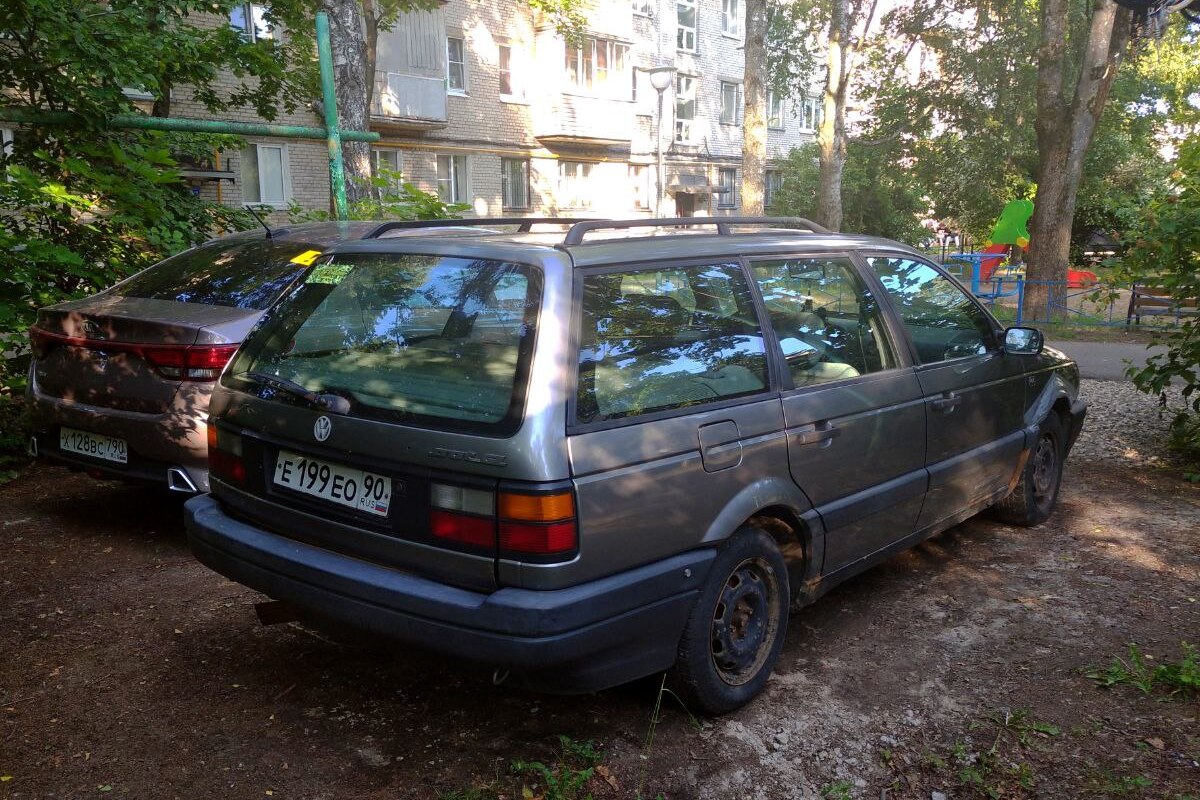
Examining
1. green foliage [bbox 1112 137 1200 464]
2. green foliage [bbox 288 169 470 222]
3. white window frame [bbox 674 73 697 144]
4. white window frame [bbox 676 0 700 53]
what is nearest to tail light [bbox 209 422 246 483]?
green foliage [bbox 288 169 470 222]

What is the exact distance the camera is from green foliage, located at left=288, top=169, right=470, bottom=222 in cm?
876

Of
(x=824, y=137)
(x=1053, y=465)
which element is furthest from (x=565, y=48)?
(x=1053, y=465)

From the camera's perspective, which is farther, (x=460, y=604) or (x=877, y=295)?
(x=877, y=295)

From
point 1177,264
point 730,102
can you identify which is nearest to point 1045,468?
point 1177,264

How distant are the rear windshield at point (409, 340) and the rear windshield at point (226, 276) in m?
1.61

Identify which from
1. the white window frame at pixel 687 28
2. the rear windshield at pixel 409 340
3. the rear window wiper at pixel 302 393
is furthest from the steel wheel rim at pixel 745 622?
the white window frame at pixel 687 28

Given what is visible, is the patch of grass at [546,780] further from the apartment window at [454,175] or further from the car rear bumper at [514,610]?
the apartment window at [454,175]

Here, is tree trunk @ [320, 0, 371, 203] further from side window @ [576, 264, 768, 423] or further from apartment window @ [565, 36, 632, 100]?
apartment window @ [565, 36, 632, 100]

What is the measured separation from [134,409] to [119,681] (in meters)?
1.59

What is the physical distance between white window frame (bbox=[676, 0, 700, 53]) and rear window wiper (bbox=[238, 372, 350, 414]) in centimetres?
3377

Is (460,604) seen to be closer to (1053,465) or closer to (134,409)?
(134,409)

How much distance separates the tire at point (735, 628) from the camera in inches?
125

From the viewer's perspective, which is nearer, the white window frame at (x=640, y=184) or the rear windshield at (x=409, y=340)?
the rear windshield at (x=409, y=340)

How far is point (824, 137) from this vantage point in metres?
21.6
